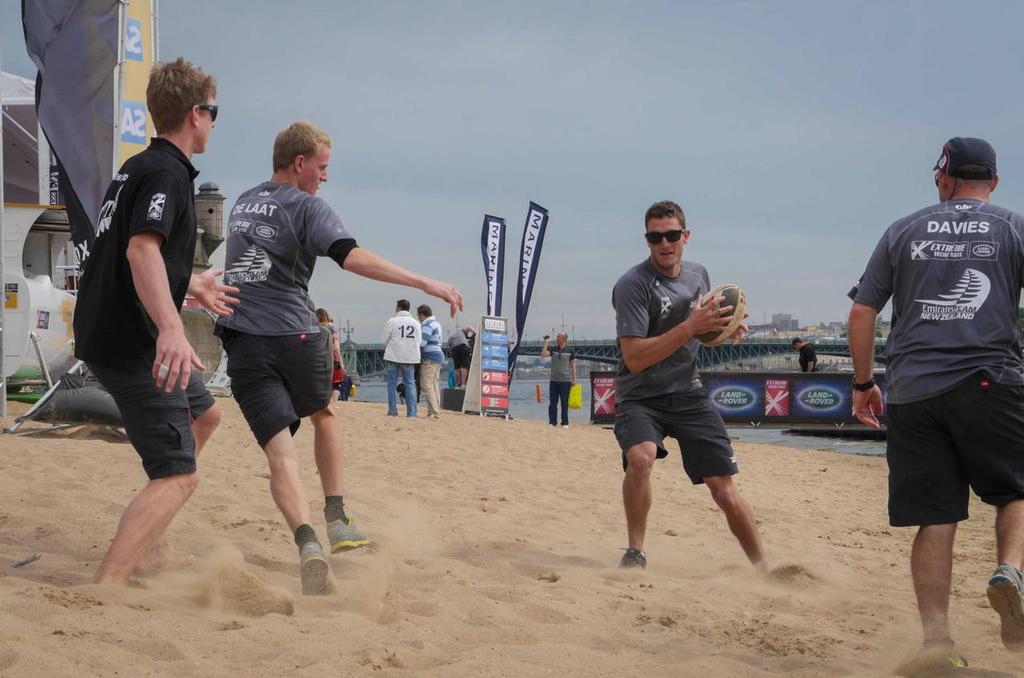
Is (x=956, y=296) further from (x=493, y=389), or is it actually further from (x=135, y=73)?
(x=493, y=389)

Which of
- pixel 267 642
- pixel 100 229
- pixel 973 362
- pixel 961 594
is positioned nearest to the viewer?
pixel 267 642

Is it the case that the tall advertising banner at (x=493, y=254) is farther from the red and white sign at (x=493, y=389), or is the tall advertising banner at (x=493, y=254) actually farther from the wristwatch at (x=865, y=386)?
the wristwatch at (x=865, y=386)

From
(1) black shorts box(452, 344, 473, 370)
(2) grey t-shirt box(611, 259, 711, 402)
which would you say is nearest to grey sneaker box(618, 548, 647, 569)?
(2) grey t-shirt box(611, 259, 711, 402)

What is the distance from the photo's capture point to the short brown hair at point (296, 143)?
4.53m

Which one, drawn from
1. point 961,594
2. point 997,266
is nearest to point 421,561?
point 961,594

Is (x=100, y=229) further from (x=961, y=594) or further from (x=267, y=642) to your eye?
(x=961, y=594)

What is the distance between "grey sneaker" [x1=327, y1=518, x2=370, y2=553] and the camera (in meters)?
4.55

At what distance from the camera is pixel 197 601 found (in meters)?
3.82

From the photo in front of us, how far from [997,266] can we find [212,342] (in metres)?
24.5

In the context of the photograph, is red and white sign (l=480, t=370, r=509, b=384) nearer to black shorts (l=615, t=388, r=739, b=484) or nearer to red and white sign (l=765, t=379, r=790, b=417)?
red and white sign (l=765, t=379, r=790, b=417)

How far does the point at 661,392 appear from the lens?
17.9 ft

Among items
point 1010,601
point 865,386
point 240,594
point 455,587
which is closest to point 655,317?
point 865,386

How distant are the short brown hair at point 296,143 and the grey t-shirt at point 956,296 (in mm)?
2485

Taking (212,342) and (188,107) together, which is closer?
(188,107)
